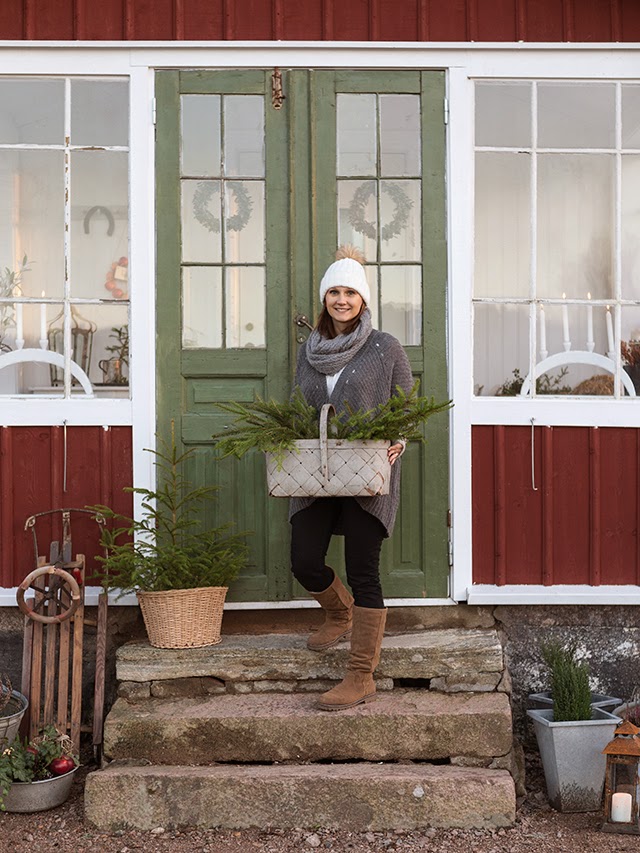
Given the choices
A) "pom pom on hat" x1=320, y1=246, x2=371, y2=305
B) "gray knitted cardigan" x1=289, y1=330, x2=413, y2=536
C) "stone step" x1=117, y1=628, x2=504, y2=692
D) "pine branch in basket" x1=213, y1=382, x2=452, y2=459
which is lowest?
"stone step" x1=117, y1=628, x2=504, y2=692

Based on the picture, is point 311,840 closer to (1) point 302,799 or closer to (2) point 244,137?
(1) point 302,799

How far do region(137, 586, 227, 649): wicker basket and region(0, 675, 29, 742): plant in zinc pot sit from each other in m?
0.62

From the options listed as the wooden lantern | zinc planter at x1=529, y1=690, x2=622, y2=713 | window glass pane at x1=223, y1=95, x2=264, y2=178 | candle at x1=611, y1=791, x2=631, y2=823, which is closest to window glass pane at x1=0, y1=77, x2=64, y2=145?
window glass pane at x1=223, y1=95, x2=264, y2=178

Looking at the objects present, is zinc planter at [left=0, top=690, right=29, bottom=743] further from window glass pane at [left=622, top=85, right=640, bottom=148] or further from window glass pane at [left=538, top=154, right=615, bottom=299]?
window glass pane at [left=622, top=85, right=640, bottom=148]

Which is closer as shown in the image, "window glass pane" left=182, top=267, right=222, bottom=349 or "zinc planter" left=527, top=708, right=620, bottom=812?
"zinc planter" left=527, top=708, right=620, bottom=812

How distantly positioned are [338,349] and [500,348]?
1.16 m

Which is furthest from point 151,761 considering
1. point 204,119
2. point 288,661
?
point 204,119

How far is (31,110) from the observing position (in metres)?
5.33

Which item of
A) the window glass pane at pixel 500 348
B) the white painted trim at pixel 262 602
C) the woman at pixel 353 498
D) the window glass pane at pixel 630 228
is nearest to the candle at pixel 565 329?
the window glass pane at pixel 500 348

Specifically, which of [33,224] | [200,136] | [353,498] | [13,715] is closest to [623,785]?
[353,498]

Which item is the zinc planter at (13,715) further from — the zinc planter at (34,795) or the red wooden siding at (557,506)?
the red wooden siding at (557,506)

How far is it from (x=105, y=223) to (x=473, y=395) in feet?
6.56

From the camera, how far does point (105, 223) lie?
5379 millimetres

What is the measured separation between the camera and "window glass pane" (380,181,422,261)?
211 inches
